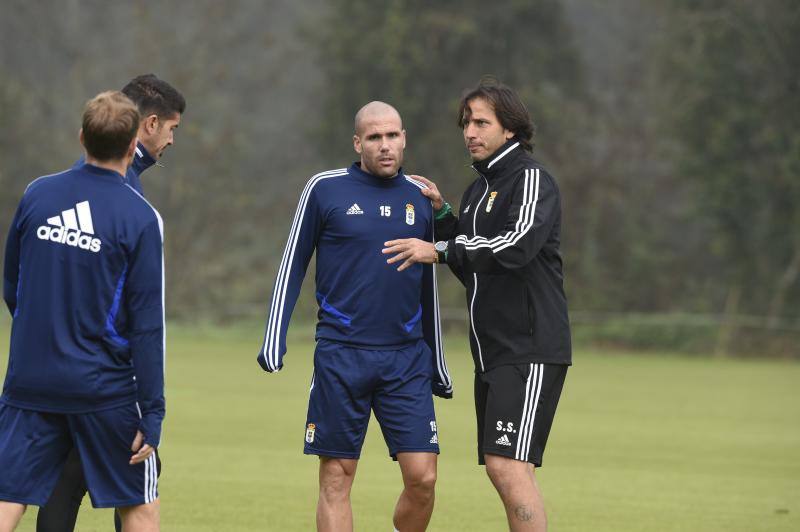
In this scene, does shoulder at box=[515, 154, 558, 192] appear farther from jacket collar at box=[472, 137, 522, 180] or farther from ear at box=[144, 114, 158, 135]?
ear at box=[144, 114, 158, 135]

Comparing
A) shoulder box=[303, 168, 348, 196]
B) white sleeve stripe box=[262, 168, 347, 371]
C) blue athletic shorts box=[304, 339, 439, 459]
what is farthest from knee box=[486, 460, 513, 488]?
shoulder box=[303, 168, 348, 196]

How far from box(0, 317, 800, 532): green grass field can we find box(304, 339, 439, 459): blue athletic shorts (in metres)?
1.80

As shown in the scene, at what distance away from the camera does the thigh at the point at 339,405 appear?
6.50 m

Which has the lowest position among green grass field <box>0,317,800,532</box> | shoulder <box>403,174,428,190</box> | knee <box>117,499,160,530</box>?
green grass field <box>0,317,800,532</box>

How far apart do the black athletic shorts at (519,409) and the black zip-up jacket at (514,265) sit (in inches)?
2.3

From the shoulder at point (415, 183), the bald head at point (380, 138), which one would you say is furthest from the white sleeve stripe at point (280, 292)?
the shoulder at point (415, 183)

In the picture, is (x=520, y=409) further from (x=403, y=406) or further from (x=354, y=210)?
(x=354, y=210)

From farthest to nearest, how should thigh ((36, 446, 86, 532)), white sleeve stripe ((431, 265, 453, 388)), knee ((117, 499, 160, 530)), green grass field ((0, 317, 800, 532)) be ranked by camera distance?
green grass field ((0, 317, 800, 532)), white sleeve stripe ((431, 265, 453, 388)), thigh ((36, 446, 86, 532)), knee ((117, 499, 160, 530))

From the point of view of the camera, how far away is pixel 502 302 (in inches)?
253

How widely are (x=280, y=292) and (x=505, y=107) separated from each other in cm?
145

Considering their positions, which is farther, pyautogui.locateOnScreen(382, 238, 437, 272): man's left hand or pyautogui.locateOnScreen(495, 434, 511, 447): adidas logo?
pyautogui.locateOnScreen(382, 238, 437, 272): man's left hand

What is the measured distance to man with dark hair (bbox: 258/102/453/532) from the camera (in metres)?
6.54

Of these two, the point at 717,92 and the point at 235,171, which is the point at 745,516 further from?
the point at 235,171

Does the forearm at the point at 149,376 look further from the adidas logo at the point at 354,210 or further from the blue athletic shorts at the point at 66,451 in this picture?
the adidas logo at the point at 354,210
